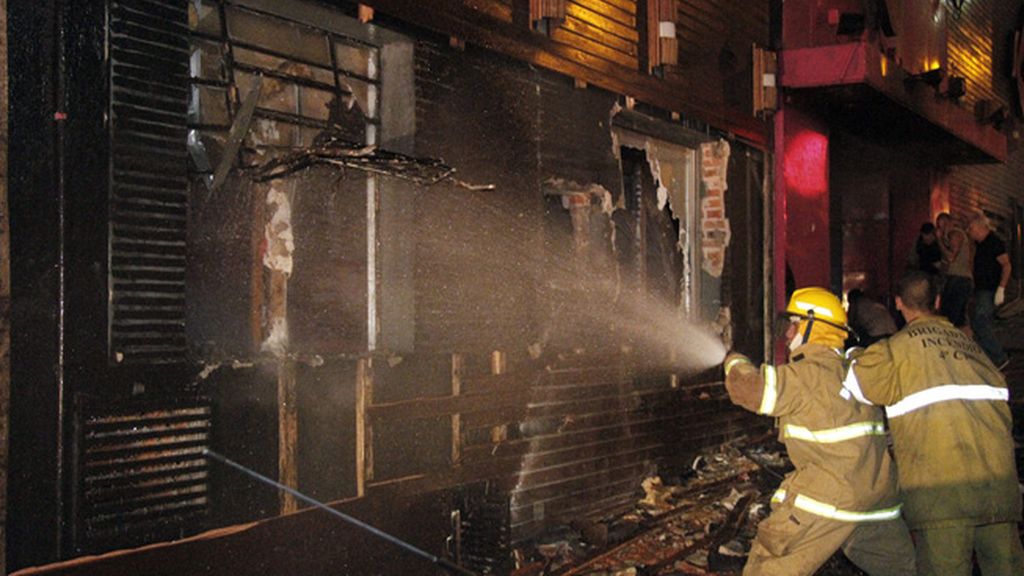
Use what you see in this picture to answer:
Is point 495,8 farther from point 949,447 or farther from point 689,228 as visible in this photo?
point 949,447

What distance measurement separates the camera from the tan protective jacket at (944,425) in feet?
15.5

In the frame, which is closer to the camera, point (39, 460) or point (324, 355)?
point (39, 460)

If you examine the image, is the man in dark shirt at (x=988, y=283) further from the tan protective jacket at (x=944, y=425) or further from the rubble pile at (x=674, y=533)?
the tan protective jacket at (x=944, y=425)

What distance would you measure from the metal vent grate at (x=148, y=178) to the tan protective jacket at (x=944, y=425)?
3605 mm

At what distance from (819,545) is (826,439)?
1.76 feet

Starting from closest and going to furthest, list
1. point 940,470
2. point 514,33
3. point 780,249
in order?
1. point 940,470
2. point 514,33
3. point 780,249

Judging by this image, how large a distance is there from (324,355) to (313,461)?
64 cm

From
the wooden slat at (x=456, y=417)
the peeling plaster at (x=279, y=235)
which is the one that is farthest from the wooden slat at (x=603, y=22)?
the peeling plaster at (x=279, y=235)

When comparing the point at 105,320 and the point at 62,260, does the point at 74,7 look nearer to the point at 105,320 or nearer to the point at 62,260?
the point at 62,260

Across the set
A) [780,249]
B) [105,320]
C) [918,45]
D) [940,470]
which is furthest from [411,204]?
[918,45]

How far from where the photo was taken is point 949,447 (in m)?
4.80

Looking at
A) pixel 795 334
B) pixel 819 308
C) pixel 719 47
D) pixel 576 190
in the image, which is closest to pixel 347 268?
pixel 576 190

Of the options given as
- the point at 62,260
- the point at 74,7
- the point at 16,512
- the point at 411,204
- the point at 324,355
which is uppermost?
the point at 74,7

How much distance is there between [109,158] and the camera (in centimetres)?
449
